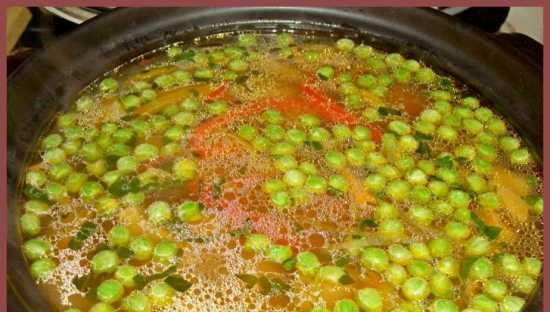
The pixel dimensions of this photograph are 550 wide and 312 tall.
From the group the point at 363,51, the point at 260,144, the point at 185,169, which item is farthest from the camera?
the point at 363,51

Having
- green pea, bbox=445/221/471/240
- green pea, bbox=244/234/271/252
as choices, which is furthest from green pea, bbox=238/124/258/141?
green pea, bbox=445/221/471/240

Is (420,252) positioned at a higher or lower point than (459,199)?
lower

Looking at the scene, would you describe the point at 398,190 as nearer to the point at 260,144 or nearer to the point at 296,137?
the point at 296,137

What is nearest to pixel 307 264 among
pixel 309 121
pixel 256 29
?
pixel 309 121

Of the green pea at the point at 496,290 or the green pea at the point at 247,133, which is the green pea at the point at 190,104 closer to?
the green pea at the point at 247,133

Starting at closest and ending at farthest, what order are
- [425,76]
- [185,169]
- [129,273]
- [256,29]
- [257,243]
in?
[129,273] < [257,243] < [185,169] < [425,76] < [256,29]

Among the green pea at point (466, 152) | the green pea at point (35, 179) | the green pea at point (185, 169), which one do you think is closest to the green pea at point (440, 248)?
the green pea at point (466, 152)
